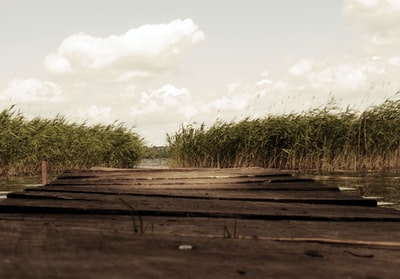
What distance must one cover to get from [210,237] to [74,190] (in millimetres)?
2223

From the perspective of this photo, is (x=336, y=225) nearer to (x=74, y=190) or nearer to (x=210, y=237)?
(x=210, y=237)

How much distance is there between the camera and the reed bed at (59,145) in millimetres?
12242

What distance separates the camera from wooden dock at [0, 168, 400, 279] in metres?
1.30

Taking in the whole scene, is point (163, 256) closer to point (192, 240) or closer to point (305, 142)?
point (192, 240)

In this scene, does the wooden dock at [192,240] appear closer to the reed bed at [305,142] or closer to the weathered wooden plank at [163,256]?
the weathered wooden plank at [163,256]

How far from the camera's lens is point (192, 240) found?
1.71 metres

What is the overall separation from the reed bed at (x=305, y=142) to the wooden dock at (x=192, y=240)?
360 inches

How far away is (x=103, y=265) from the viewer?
128 cm

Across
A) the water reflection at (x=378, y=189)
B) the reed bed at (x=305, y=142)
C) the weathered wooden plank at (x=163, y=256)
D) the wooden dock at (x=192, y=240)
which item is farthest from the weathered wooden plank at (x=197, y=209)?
the reed bed at (x=305, y=142)

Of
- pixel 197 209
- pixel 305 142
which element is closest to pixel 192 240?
pixel 197 209

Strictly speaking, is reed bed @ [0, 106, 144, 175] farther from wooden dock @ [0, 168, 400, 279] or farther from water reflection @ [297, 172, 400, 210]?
wooden dock @ [0, 168, 400, 279]

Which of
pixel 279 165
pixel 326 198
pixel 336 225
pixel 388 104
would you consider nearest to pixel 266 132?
pixel 279 165

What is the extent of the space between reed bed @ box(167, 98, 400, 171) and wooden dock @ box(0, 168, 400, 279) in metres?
9.14

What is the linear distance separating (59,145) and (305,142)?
6.54 m
